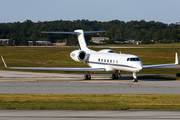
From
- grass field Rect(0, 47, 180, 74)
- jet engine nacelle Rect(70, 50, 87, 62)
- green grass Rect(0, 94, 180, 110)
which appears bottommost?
green grass Rect(0, 94, 180, 110)

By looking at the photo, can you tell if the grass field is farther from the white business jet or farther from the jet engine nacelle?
the jet engine nacelle

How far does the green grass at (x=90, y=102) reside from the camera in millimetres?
15797

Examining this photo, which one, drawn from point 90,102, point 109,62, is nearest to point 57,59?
point 109,62

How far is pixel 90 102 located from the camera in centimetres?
1759
